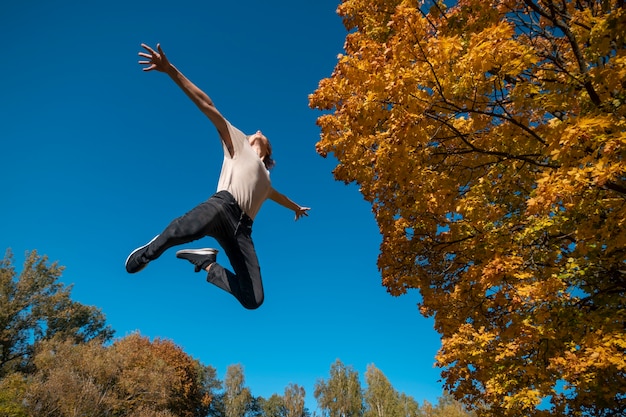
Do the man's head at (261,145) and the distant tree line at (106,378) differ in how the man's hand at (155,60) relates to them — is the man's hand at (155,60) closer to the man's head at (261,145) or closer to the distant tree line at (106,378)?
the man's head at (261,145)

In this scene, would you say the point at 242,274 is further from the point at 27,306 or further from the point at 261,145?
the point at 27,306

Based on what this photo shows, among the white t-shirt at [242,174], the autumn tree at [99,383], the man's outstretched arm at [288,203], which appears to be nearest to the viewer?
the white t-shirt at [242,174]

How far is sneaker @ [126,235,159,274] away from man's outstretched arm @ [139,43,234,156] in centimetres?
114

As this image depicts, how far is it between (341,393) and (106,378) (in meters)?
28.7

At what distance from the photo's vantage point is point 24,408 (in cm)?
1908

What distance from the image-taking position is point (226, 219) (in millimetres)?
3469

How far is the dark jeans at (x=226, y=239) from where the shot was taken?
10.3ft

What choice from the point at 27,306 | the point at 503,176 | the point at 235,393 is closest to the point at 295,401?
the point at 235,393

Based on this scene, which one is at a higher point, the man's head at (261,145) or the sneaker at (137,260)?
the man's head at (261,145)

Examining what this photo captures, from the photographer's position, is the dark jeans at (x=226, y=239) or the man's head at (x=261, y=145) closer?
the dark jeans at (x=226, y=239)

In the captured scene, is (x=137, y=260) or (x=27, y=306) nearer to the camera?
(x=137, y=260)

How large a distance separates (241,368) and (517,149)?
166 feet

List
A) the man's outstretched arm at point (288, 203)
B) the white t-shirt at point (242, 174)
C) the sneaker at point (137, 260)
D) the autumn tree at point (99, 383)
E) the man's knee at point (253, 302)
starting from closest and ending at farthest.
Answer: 1. the sneaker at point (137, 260)
2. the man's knee at point (253, 302)
3. the white t-shirt at point (242, 174)
4. the man's outstretched arm at point (288, 203)
5. the autumn tree at point (99, 383)

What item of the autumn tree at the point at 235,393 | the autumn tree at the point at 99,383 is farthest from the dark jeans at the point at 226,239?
the autumn tree at the point at 235,393
